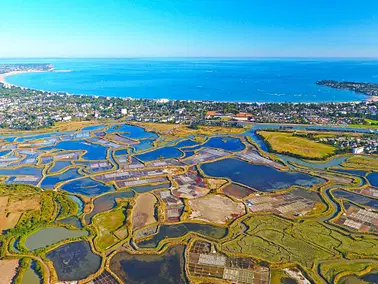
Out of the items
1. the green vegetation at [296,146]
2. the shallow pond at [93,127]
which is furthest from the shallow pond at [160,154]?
the shallow pond at [93,127]

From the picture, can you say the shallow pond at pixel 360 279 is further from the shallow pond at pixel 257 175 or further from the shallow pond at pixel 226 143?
the shallow pond at pixel 226 143

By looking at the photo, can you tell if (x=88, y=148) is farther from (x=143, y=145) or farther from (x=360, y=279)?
(x=360, y=279)

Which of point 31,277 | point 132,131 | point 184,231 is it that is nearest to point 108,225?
point 184,231

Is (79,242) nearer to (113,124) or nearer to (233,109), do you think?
(113,124)

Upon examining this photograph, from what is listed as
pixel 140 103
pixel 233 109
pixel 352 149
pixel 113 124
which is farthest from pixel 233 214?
pixel 140 103

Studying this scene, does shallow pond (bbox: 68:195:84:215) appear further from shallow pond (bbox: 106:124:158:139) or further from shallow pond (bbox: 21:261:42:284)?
shallow pond (bbox: 106:124:158:139)

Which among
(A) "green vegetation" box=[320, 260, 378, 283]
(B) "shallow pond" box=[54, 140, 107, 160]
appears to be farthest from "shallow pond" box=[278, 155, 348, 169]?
(B) "shallow pond" box=[54, 140, 107, 160]
